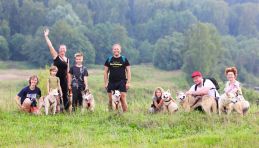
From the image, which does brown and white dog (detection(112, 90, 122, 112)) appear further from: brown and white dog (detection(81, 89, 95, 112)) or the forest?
the forest

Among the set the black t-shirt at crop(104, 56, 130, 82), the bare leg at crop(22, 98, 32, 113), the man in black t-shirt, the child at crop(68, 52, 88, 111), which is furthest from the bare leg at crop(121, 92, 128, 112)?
the bare leg at crop(22, 98, 32, 113)

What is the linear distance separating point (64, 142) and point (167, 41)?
254 feet

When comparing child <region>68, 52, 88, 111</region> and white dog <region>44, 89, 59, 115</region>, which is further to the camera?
child <region>68, 52, 88, 111</region>

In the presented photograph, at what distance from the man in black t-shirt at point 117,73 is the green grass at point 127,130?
0.64 metres

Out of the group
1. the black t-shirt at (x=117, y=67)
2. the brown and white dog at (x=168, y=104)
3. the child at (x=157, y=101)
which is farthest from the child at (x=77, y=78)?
the brown and white dog at (x=168, y=104)

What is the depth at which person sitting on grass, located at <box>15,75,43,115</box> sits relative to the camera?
10859mm

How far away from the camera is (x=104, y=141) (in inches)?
312

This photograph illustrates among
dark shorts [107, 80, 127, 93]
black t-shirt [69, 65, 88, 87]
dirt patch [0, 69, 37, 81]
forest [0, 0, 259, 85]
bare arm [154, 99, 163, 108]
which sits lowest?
bare arm [154, 99, 163, 108]

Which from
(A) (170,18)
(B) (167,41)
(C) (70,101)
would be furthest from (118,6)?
(C) (70,101)

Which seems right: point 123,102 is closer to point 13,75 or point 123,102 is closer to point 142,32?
point 13,75

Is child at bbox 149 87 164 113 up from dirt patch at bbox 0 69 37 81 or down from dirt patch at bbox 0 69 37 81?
down

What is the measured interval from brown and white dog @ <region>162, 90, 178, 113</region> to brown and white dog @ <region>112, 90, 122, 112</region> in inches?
45.0

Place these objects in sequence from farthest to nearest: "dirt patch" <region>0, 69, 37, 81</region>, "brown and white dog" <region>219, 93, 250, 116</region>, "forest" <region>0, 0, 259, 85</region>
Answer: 1. "forest" <region>0, 0, 259, 85</region>
2. "dirt patch" <region>0, 69, 37, 81</region>
3. "brown and white dog" <region>219, 93, 250, 116</region>

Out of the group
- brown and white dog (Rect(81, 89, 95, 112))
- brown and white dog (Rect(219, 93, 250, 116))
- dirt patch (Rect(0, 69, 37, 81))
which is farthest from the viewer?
dirt patch (Rect(0, 69, 37, 81))
